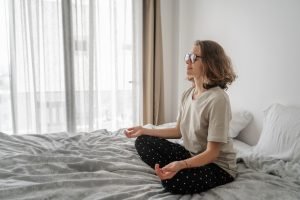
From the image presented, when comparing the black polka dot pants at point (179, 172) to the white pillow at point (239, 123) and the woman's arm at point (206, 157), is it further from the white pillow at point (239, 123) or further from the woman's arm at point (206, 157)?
the white pillow at point (239, 123)

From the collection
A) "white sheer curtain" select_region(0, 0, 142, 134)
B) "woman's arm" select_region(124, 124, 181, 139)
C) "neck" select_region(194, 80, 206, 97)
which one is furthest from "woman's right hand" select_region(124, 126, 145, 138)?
"white sheer curtain" select_region(0, 0, 142, 134)

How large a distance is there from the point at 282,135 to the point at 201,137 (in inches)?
20.7

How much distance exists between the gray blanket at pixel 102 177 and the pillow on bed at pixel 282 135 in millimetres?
100

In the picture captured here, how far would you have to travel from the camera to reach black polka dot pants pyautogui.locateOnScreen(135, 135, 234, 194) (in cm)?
114

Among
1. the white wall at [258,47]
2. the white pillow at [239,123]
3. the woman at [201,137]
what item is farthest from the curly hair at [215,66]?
the white pillow at [239,123]

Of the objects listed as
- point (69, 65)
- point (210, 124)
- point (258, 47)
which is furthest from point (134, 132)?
point (69, 65)

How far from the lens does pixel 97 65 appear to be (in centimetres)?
316

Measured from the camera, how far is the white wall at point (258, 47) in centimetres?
175

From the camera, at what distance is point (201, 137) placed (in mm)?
1397

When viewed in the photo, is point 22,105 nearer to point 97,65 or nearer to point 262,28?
point 97,65

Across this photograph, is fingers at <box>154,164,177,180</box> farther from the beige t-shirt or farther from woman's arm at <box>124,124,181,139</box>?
woman's arm at <box>124,124,181,139</box>

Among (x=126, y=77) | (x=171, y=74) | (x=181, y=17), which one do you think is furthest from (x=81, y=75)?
(x=181, y=17)

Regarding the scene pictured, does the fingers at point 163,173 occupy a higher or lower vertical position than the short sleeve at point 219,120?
lower

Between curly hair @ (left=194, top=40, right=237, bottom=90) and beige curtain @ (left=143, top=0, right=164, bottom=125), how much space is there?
191 cm
